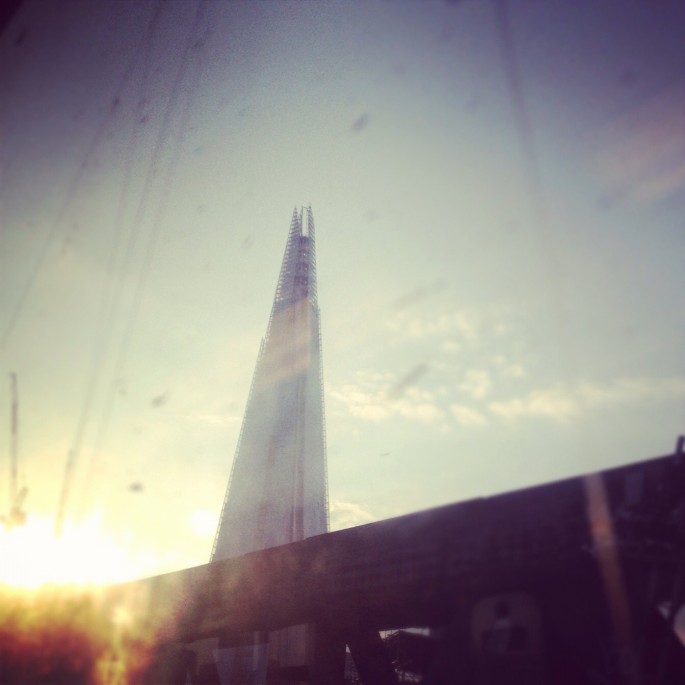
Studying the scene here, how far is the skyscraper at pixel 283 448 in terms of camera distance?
74.9 feet

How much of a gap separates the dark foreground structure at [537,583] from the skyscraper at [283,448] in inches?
675

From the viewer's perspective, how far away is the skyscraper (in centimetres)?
2284

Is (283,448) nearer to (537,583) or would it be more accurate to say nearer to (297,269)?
(297,269)

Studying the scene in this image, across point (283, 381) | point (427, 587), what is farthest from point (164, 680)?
point (283, 381)

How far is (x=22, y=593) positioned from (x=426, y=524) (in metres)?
7.31

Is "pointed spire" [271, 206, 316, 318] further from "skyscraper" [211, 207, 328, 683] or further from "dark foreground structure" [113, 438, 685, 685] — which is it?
"dark foreground structure" [113, 438, 685, 685]

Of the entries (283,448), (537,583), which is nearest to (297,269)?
(283,448)

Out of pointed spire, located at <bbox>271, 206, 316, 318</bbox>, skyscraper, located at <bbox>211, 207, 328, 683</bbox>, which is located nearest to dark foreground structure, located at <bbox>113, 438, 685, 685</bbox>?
skyscraper, located at <bbox>211, 207, 328, 683</bbox>

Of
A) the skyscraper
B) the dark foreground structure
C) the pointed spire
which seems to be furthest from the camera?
the pointed spire

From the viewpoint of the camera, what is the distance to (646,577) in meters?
4.70

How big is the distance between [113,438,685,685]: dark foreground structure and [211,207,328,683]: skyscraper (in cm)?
1714

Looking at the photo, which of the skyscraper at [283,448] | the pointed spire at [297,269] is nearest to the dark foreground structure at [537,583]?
the skyscraper at [283,448]

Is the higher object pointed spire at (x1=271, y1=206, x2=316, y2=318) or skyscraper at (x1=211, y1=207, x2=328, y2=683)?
pointed spire at (x1=271, y1=206, x2=316, y2=318)

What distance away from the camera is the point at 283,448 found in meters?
24.6
